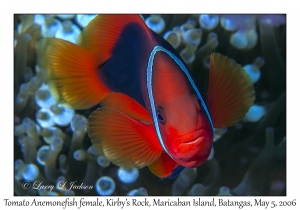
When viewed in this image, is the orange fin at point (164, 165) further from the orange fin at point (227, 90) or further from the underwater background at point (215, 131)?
the underwater background at point (215, 131)

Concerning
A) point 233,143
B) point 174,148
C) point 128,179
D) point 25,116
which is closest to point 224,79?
point 174,148

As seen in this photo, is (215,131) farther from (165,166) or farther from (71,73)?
(71,73)

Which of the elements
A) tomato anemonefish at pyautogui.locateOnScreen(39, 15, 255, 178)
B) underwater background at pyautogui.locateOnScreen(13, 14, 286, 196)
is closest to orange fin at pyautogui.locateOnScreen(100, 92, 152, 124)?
tomato anemonefish at pyautogui.locateOnScreen(39, 15, 255, 178)

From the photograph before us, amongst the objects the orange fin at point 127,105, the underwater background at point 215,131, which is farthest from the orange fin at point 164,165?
the underwater background at point 215,131

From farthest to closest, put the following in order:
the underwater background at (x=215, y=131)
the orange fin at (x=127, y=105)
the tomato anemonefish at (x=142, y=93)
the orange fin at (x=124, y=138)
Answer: the underwater background at (x=215, y=131) < the orange fin at (x=127, y=105) < the orange fin at (x=124, y=138) < the tomato anemonefish at (x=142, y=93)

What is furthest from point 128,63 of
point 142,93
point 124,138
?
point 124,138
